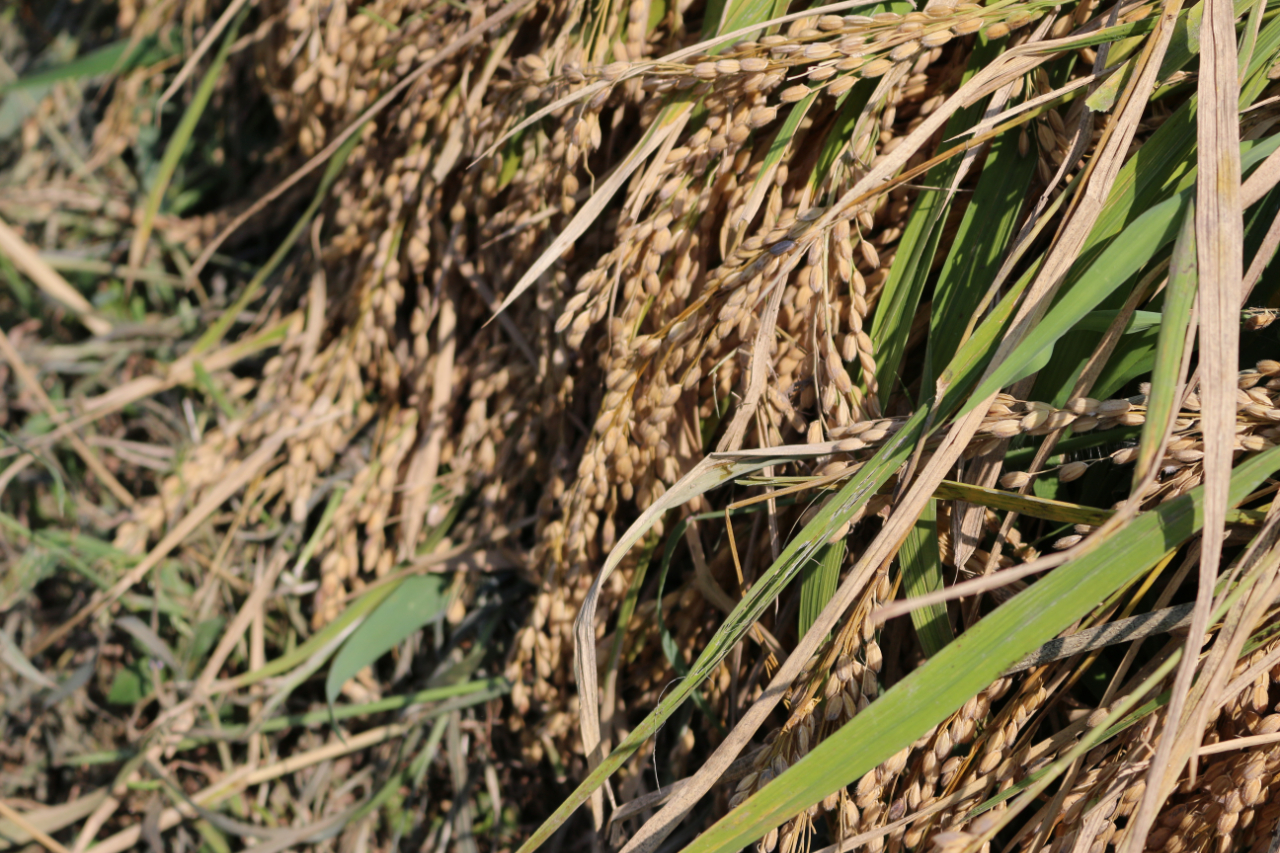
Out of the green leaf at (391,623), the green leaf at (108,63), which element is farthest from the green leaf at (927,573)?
the green leaf at (108,63)

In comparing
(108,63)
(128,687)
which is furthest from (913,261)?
(108,63)

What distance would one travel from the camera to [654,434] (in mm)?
967

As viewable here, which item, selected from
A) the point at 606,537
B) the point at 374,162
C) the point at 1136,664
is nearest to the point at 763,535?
the point at 606,537

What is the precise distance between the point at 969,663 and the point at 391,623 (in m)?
0.91

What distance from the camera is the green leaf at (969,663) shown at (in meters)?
0.71

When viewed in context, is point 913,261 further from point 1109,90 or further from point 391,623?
point 391,623

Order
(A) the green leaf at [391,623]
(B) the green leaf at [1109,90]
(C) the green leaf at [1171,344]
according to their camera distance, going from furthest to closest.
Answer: (A) the green leaf at [391,623] → (B) the green leaf at [1109,90] → (C) the green leaf at [1171,344]

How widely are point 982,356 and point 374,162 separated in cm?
105

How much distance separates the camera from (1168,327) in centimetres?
65

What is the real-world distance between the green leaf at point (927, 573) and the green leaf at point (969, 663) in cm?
14

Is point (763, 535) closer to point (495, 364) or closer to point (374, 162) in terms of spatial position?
point (495, 364)

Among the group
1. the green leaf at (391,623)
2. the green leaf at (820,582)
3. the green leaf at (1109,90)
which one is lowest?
the green leaf at (391,623)

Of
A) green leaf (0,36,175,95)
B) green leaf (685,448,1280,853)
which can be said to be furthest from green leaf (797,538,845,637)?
green leaf (0,36,175,95)

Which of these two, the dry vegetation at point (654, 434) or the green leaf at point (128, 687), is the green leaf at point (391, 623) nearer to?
the dry vegetation at point (654, 434)
